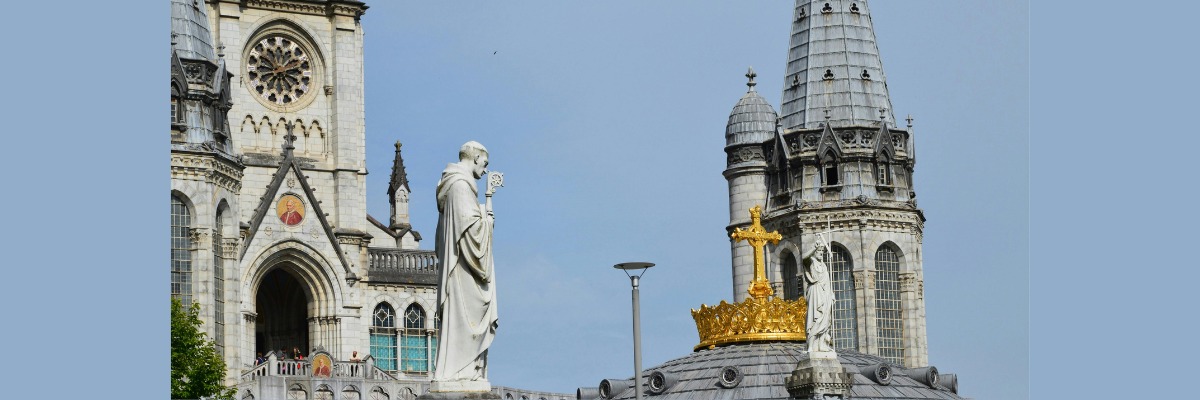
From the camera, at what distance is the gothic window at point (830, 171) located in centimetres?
9069

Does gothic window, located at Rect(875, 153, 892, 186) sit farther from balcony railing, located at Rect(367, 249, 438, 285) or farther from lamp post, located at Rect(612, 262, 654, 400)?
lamp post, located at Rect(612, 262, 654, 400)

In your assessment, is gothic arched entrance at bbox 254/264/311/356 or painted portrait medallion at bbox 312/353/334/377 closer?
painted portrait medallion at bbox 312/353/334/377

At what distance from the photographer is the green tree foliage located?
6003cm

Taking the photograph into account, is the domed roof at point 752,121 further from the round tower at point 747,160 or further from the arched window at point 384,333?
the arched window at point 384,333

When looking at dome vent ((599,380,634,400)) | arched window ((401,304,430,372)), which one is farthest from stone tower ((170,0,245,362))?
dome vent ((599,380,634,400))

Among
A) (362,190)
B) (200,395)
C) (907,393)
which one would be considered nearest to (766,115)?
(362,190)

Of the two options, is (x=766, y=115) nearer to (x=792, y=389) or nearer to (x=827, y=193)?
(x=827, y=193)

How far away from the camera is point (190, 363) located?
2424 inches

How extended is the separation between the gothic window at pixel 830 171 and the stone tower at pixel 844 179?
0.11ft

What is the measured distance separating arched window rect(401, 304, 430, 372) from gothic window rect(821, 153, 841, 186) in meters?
14.7

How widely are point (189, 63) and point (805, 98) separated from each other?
2495cm

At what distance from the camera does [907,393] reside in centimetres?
4956

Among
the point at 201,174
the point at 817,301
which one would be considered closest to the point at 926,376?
the point at 817,301

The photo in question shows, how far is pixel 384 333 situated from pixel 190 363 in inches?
1011
